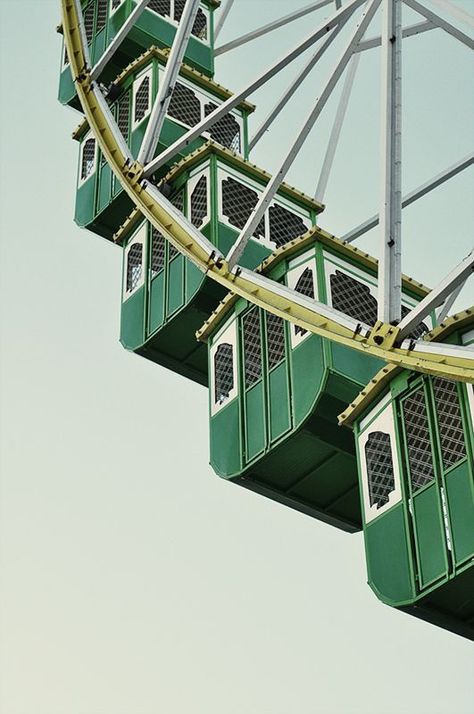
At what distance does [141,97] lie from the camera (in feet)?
130

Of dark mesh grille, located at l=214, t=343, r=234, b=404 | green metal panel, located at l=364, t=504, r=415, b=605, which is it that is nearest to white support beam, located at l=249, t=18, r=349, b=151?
dark mesh grille, located at l=214, t=343, r=234, b=404

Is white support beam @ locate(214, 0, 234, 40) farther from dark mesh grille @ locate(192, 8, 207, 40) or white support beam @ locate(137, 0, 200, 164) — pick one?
white support beam @ locate(137, 0, 200, 164)

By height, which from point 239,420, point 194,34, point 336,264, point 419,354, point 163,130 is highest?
point 194,34

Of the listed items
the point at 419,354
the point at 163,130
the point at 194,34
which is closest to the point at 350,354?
the point at 419,354

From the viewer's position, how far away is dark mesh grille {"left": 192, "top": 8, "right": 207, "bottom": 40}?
4450 cm

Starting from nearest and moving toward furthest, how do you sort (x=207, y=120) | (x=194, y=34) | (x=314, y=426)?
(x=314, y=426) < (x=207, y=120) < (x=194, y=34)

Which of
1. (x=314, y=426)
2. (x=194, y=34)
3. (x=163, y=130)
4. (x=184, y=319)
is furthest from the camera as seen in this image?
(x=194, y=34)

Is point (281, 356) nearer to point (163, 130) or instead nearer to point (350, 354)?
point (350, 354)

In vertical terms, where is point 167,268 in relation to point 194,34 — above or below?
below

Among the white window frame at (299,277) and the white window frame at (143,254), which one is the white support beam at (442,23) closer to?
the white window frame at (299,277)

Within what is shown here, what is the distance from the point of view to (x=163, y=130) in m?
38.6

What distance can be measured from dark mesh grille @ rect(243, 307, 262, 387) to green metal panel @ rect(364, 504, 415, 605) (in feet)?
18.3

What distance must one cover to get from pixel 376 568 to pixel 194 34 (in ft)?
73.8

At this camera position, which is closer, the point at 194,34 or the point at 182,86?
the point at 182,86
